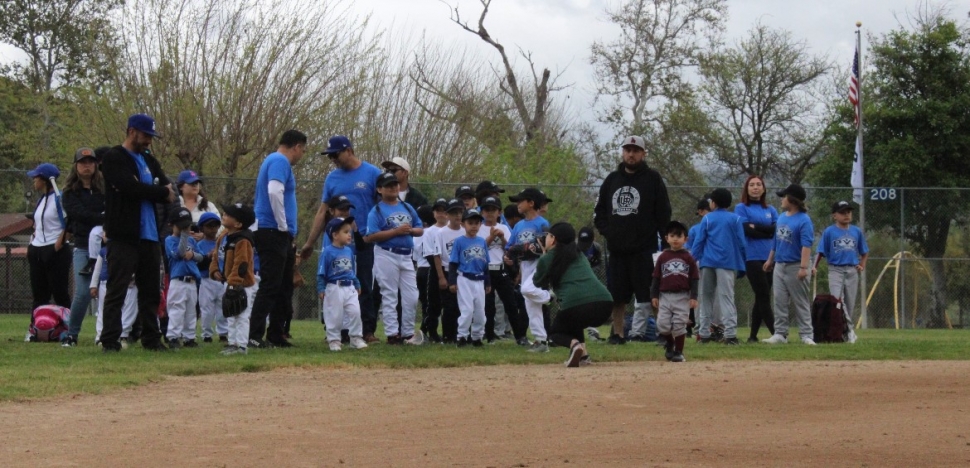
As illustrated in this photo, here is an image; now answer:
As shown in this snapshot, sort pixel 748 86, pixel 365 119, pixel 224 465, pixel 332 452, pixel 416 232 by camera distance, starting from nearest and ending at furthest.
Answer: pixel 224 465 < pixel 332 452 < pixel 416 232 < pixel 365 119 < pixel 748 86

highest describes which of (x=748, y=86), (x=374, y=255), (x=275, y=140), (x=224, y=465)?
(x=748, y=86)

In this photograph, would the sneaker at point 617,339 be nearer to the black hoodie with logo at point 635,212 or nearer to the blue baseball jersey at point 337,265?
the black hoodie with logo at point 635,212

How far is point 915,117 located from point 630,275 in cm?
1939

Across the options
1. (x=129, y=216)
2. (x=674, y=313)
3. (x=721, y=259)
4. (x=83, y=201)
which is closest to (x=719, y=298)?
(x=721, y=259)

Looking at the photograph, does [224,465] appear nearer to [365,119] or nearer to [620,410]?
[620,410]

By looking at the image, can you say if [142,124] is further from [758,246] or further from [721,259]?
[758,246]

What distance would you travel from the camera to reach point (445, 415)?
6.91m

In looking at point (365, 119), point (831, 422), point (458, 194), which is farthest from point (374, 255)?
point (365, 119)

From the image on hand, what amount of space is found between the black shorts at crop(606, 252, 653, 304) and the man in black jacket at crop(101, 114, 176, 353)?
13.4 ft

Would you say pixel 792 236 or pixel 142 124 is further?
pixel 792 236

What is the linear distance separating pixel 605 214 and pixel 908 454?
233 inches

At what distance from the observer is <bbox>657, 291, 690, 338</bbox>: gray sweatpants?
10000mm

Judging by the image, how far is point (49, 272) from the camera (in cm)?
1238

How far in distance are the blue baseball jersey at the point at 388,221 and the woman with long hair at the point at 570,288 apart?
1961mm
